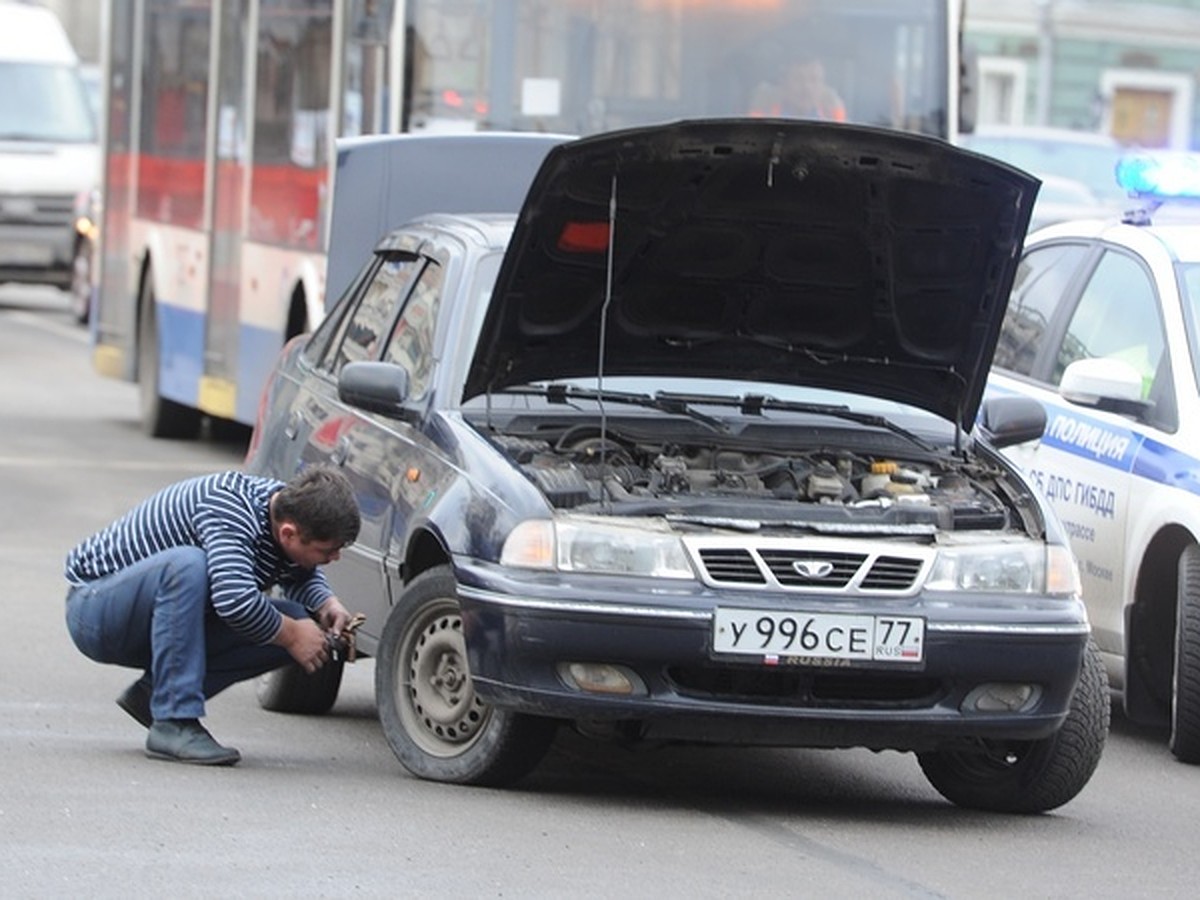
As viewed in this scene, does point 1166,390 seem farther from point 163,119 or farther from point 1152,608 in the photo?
point 163,119

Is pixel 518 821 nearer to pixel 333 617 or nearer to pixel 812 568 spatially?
pixel 812 568

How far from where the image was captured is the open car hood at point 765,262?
809cm

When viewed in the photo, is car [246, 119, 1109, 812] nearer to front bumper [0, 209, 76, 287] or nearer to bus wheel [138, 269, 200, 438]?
bus wheel [138, 269, 200, 438]

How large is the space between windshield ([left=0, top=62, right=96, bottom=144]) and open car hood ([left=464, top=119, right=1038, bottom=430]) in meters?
21.7

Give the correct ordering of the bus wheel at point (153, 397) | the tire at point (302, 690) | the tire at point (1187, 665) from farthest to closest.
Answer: the bus wheel at point (153, 397) → the tire at point (302, 690) → the tire at point (1187, 665)

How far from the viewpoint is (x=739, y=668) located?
7.50 meters

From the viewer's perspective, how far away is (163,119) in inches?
747

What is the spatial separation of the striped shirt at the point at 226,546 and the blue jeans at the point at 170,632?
0.05 metres

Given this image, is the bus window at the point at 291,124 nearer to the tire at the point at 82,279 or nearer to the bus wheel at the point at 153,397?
the bus wheel at the point at 153,397

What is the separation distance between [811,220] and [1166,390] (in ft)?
6.21

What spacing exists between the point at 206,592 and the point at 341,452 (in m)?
1.06

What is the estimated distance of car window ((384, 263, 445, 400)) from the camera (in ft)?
28.4

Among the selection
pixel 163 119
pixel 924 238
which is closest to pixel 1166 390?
pixel 924 238

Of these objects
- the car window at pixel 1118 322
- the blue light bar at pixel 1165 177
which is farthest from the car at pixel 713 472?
the blue light bar at pixel 1165 177
